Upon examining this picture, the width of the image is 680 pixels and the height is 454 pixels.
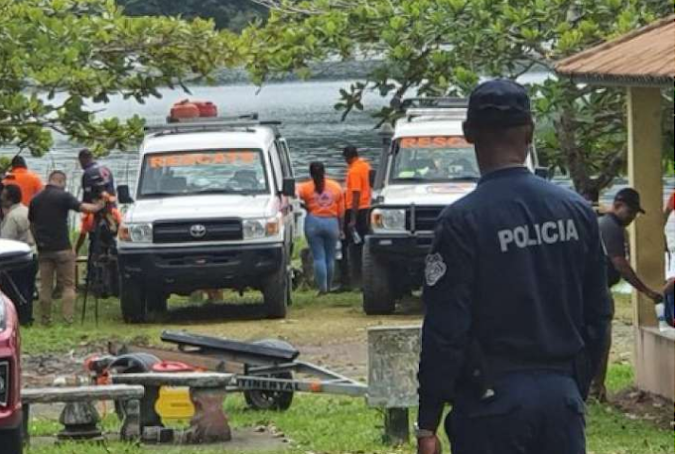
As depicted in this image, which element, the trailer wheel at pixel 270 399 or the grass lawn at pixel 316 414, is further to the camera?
the trailer wheel at pixel 270 399

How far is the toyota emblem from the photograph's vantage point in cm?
1844

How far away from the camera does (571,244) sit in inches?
214

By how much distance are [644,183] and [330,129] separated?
126ft

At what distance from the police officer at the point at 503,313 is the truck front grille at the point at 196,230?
43.0 feet

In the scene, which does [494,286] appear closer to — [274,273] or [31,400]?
[31,400]

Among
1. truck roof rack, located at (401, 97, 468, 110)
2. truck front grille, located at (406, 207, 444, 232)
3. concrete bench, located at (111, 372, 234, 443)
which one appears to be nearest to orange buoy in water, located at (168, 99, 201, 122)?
truck roof rack, located at (401, 97, 468, 110)

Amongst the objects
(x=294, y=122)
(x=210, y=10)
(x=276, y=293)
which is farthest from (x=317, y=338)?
(x=294, y=122)

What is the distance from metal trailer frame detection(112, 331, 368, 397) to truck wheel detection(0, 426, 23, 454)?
13.0 ft

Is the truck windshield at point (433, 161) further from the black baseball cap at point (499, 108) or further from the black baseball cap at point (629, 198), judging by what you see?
the black baseball cap at point (499, 108)

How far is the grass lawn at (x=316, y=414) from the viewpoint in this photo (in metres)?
10.1

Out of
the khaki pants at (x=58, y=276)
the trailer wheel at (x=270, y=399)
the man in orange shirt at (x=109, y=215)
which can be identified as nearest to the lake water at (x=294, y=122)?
the man in orange shirt at (x=109, y=215)

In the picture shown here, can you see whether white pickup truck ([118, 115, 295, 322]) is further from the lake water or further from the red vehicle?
the red vehicle

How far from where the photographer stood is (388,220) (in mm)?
18719

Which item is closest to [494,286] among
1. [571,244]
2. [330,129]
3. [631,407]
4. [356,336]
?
[571,244]
